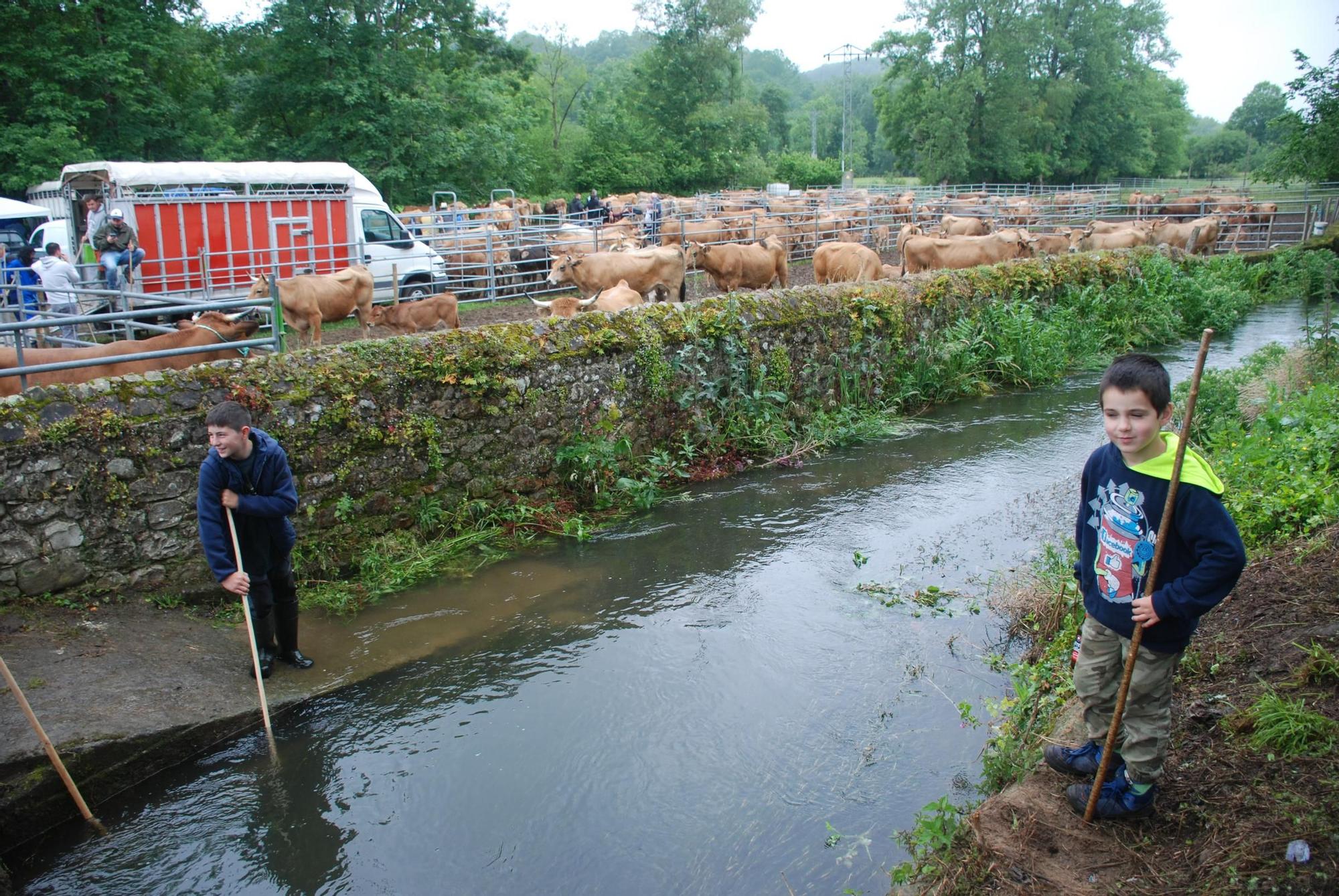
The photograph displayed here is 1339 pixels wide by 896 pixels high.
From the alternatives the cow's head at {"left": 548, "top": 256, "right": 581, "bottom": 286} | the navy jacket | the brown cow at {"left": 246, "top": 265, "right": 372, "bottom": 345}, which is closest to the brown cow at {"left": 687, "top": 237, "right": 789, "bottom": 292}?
the cow's head at {"left": 548, "top": 256, "right": 581, "bottom": 286}

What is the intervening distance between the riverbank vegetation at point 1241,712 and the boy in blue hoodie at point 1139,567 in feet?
0.83

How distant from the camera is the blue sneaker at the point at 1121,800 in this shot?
3205 mm

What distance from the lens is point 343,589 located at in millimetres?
6355

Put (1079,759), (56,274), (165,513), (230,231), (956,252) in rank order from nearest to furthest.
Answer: (1079,759) < (165,513) < (56,274) < (230,231) < (956,252)

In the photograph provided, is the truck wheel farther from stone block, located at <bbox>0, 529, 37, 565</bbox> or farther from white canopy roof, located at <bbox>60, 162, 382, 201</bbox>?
stone block, located at <bbox>0, 529, 37, 565</bbox>

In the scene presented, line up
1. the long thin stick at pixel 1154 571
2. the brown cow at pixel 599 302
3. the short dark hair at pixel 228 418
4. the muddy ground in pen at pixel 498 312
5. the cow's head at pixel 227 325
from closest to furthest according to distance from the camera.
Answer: the long thin stick at pixel 1154 571
the short dark hair at pixel 228 418
the cow's head at pixel 227 325
the brown cow at pixel 599 302
the muddy ground in pen at pixel 498 312

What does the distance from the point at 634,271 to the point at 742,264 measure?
8.13ft

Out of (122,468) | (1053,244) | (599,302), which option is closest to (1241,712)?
(122,468)

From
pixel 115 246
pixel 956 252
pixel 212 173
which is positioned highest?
pixel 212 173

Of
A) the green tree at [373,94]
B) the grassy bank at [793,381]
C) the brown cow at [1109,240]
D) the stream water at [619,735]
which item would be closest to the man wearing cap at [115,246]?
the grassy bank at [793,381]

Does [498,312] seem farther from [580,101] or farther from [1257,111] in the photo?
[1257,111]

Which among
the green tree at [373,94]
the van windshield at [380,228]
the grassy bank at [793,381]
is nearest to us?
the grassy bank at [793,381]

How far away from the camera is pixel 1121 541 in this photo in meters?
3.24

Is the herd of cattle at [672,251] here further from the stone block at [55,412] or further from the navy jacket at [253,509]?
the navy jacket at [253,509]
